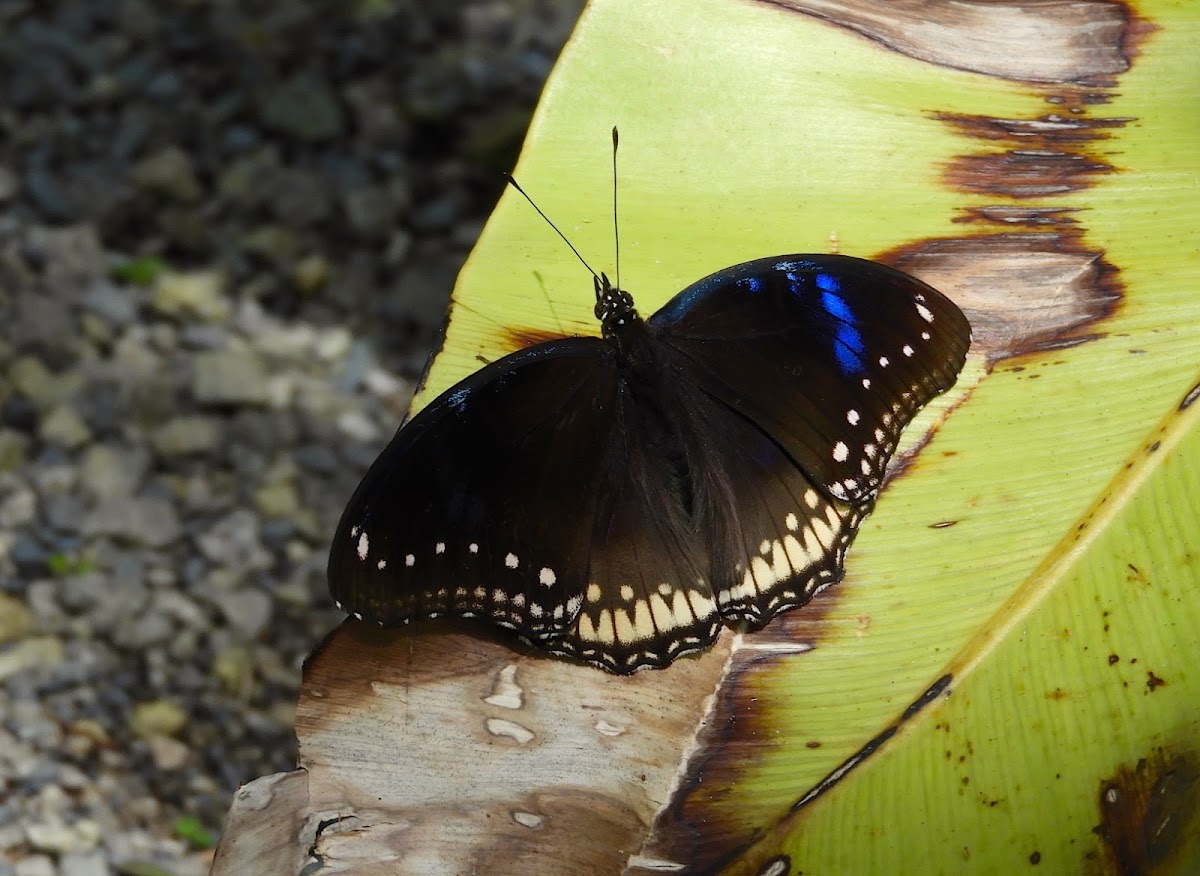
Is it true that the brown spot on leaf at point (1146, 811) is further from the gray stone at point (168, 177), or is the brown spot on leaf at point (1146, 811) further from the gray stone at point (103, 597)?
the gray stone at point (168, 177)

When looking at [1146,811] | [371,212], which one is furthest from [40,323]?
[1146,811]

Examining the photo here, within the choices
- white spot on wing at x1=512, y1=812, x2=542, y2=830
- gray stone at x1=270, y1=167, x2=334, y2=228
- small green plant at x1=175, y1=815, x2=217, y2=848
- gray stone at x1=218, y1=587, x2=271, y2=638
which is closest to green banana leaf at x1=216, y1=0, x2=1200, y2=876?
white spot on wing at x1=512, y1=812, x2=542, y2=830

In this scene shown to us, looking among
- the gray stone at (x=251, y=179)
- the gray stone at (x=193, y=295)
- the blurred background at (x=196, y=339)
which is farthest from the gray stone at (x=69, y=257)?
the gray stone at (x=251, y=179)

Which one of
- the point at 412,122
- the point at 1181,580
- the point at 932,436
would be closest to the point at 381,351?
the point at 412,122

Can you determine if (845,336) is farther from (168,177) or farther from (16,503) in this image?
(168,177)

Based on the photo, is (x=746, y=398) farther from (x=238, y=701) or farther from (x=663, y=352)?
(x=238, y=701)

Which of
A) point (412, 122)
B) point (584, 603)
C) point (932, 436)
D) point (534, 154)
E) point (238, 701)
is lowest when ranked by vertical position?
point (238, 701)
